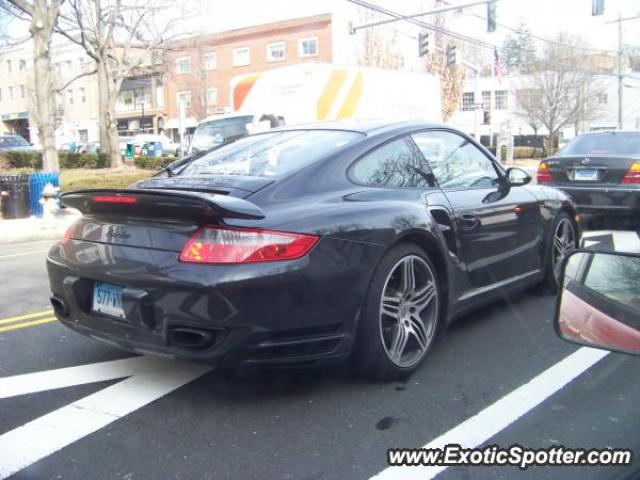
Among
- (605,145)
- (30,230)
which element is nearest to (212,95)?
(30,230)

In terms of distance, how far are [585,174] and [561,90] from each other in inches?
1427

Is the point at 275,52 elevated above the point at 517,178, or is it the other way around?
the point at 275,52

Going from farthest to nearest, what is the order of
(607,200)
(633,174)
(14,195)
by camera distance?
(14,195) → (607,200) → (633,174)

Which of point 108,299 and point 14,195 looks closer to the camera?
point 108,299

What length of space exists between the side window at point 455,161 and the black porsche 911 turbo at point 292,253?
0.02 m

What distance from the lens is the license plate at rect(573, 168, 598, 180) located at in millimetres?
8922

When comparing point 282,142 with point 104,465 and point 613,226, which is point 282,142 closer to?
point 104,465

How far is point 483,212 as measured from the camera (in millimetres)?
4184

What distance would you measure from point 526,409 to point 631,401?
588 mm

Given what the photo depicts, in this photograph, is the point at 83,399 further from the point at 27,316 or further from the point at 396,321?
the point at 27,316

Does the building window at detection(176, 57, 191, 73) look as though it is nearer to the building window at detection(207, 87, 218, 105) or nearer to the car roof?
the building window at detection(207, 87, 218, 105)

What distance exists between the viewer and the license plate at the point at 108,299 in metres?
3.13

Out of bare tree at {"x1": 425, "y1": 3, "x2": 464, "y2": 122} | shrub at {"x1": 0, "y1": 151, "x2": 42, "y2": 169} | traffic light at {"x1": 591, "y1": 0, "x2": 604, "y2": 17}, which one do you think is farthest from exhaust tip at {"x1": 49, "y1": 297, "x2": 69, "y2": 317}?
bare tree at {"x1": 425, "y1": 3, "x2": 464, "y2": 122}

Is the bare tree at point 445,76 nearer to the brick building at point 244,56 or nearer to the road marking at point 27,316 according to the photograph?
the brick building at point 244,56
